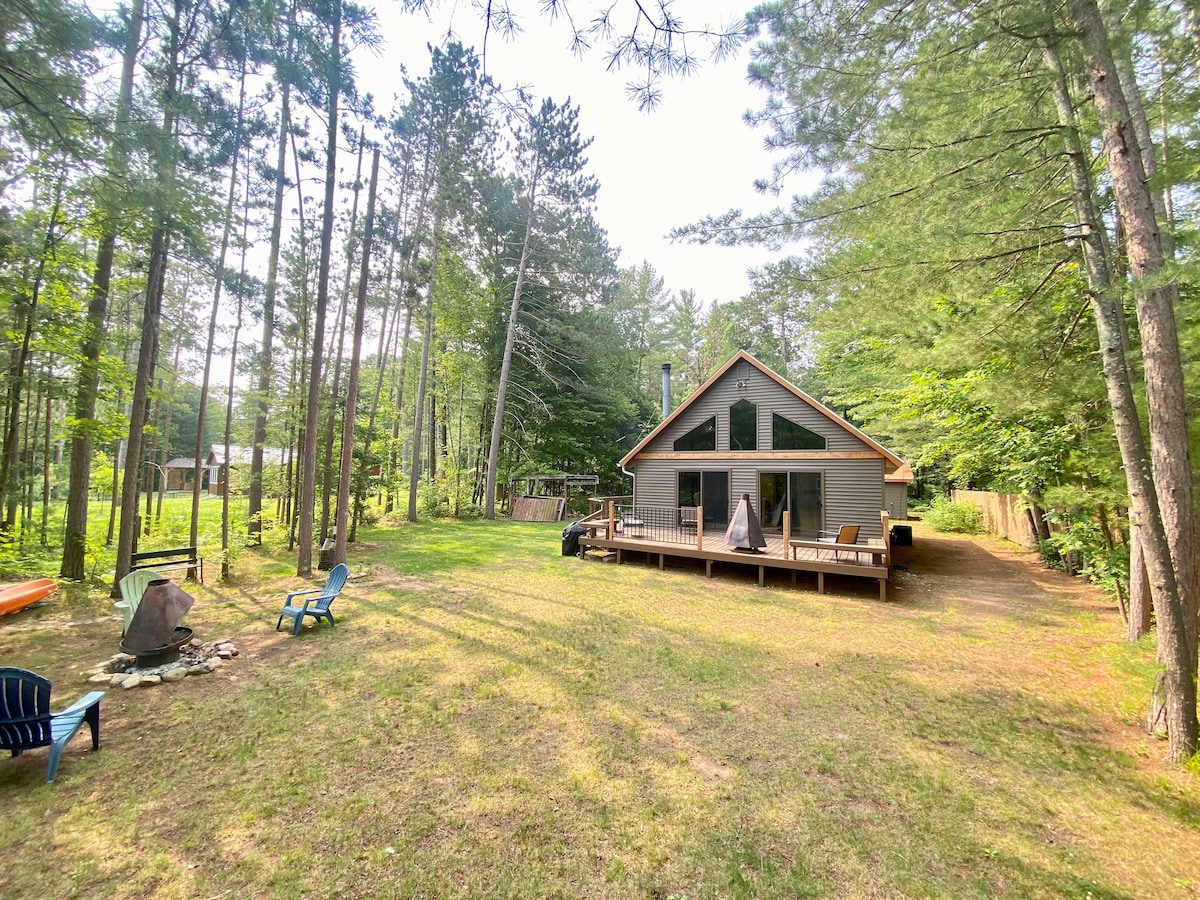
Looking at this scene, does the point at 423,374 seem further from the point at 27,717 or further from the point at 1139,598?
the point at 1139,598

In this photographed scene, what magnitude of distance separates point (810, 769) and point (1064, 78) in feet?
20.9

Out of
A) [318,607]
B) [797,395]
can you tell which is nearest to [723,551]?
[797,395]

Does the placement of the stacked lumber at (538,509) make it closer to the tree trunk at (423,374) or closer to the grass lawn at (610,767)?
the tree trunk at (423,374)

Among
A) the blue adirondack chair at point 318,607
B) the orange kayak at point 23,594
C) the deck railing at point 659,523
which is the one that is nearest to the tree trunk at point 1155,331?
the deck railing at point 659,523

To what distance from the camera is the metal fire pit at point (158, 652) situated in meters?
4.77

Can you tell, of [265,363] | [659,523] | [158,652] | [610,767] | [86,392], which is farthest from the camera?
[659,523]

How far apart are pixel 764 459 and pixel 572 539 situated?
536cm

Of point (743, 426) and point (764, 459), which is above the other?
point (743, 426)

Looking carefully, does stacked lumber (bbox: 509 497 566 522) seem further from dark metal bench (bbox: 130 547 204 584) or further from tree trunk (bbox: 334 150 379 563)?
dark metal bench (bbox: 130 547 204 584)

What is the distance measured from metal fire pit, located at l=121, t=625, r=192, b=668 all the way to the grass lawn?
46 cm

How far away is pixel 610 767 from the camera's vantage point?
3.37 m

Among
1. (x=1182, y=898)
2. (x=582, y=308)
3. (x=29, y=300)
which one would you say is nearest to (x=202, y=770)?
(x=1182, y=898)

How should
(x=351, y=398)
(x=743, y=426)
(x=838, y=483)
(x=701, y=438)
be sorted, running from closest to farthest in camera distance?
(x=351, y=398)
(x=838, y=483)
(x=743, y=426)
(x=701, y=438)

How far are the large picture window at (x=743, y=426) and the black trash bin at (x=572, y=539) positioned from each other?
4554 millimetres
